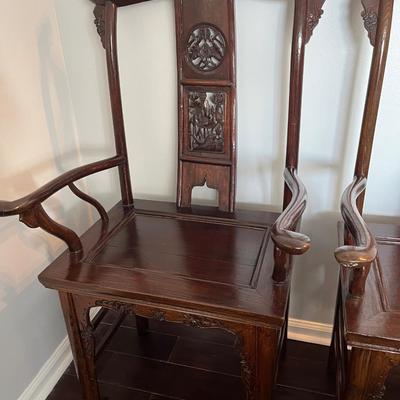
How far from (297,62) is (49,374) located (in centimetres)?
128

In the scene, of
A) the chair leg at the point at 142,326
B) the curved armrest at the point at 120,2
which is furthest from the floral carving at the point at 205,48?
the chair leg at the point at 142,326

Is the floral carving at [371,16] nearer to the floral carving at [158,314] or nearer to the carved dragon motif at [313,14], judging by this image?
the carved dragon motif at [313,14]

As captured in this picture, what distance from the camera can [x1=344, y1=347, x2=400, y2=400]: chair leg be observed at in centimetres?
78

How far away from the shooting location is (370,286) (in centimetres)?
88

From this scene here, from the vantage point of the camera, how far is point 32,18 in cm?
118

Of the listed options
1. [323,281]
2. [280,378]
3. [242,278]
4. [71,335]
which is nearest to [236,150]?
[242,278]

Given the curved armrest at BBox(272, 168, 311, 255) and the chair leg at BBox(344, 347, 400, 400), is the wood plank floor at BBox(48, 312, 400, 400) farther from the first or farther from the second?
the curved armrest at BBox(272, 168, 311, 255)

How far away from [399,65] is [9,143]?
3.62 ft

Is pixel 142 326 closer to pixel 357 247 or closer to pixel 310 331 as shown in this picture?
pixel 310 331

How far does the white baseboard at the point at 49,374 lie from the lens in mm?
1266

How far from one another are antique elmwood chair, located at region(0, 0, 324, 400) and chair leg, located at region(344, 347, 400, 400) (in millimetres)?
164

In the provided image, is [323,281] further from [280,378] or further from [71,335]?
[71,335]

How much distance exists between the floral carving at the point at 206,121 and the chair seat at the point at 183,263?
21 cm

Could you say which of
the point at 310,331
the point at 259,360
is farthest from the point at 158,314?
the point at 310,331
